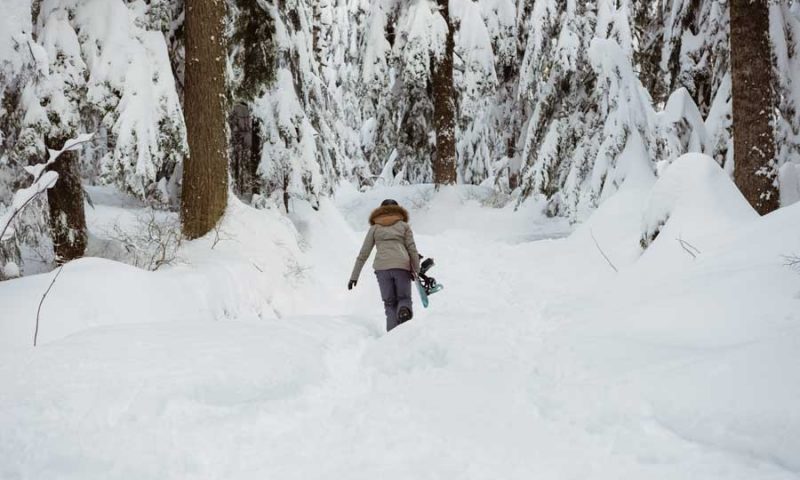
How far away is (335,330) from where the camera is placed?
5.87 metres

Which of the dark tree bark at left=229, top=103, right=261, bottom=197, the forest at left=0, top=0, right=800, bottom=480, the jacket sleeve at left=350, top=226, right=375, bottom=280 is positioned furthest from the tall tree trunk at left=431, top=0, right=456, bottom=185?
the jacket sleeve at left=350, top=226, right=375, bottom=280

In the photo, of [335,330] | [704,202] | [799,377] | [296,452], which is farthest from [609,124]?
[296,452]

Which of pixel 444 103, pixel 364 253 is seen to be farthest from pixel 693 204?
pixel 444 103

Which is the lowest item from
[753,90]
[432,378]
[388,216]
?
[432,378]

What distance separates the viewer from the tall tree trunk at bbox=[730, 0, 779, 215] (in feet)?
23.8

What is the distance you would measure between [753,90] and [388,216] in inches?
185

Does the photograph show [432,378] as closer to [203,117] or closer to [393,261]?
[393,261]

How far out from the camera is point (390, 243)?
6.80 m

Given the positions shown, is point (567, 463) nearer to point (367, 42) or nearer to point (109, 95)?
point (109, 95)

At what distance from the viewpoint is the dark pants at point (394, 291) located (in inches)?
267

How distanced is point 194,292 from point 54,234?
2250 millimetres

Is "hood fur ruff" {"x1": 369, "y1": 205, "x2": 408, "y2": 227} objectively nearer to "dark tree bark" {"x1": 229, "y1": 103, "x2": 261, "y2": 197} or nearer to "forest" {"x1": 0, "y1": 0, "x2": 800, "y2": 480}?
"forest" {"x1": 0, "y1": 0, "x2": 800, "y2": 480}

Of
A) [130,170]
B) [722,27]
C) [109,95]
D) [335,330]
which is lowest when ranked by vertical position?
[335,330]

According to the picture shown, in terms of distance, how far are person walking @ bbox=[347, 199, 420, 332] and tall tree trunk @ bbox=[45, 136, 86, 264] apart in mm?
3569
